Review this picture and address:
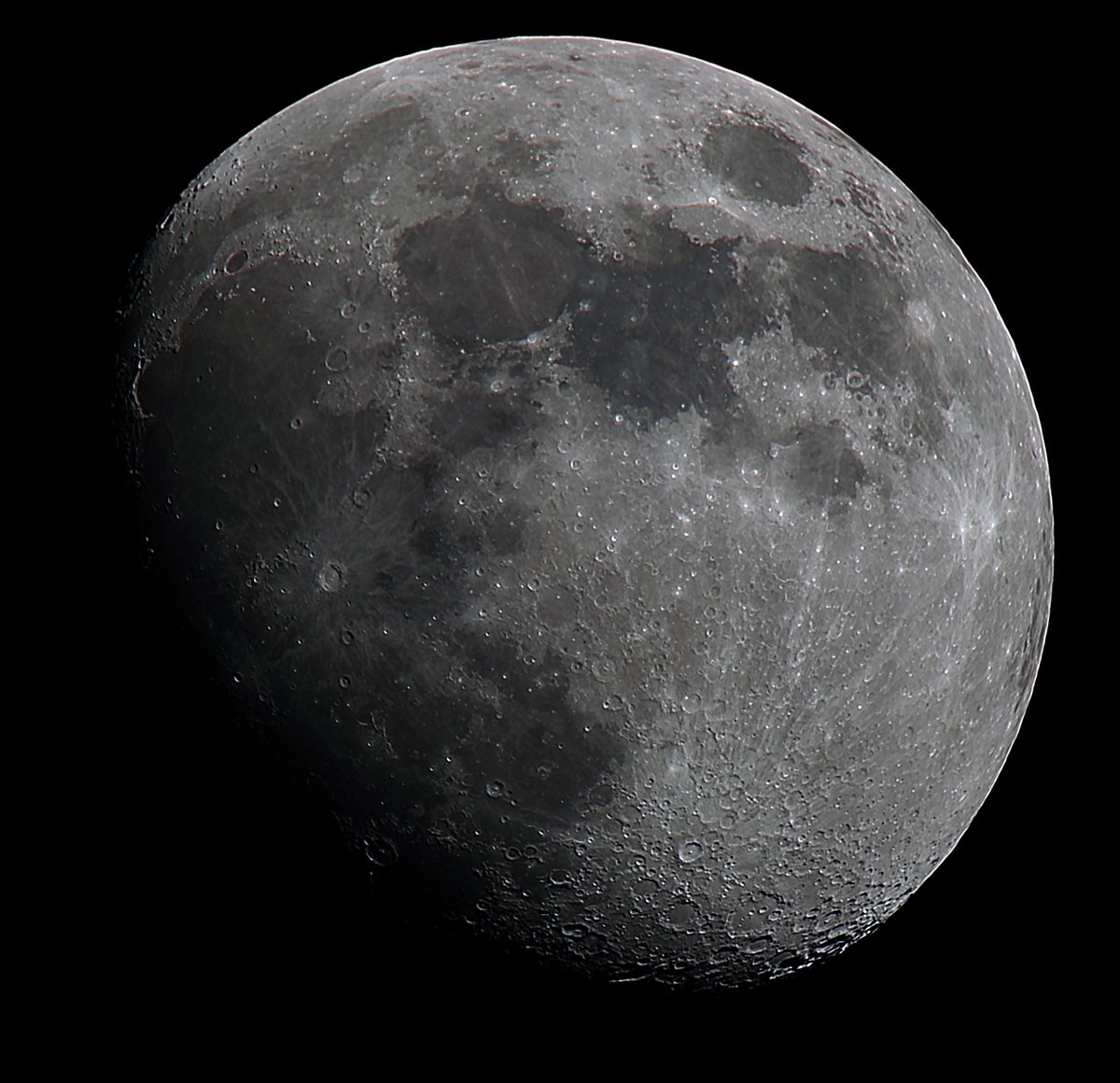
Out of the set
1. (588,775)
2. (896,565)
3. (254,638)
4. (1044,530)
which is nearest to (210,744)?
(254,638)

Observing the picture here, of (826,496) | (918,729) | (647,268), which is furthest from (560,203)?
(918,729)

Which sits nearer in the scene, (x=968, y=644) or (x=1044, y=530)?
(x=968, y=644)

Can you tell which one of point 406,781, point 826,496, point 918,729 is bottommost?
point 406,781

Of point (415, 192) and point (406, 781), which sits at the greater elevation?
point (415, 192)

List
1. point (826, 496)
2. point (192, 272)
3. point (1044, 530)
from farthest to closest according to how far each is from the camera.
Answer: point (1044, 530), point (192, 272), point (826, 496)

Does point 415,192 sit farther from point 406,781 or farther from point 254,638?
point 406,781

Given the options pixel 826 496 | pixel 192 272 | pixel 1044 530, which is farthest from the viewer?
pixel 1044 530
